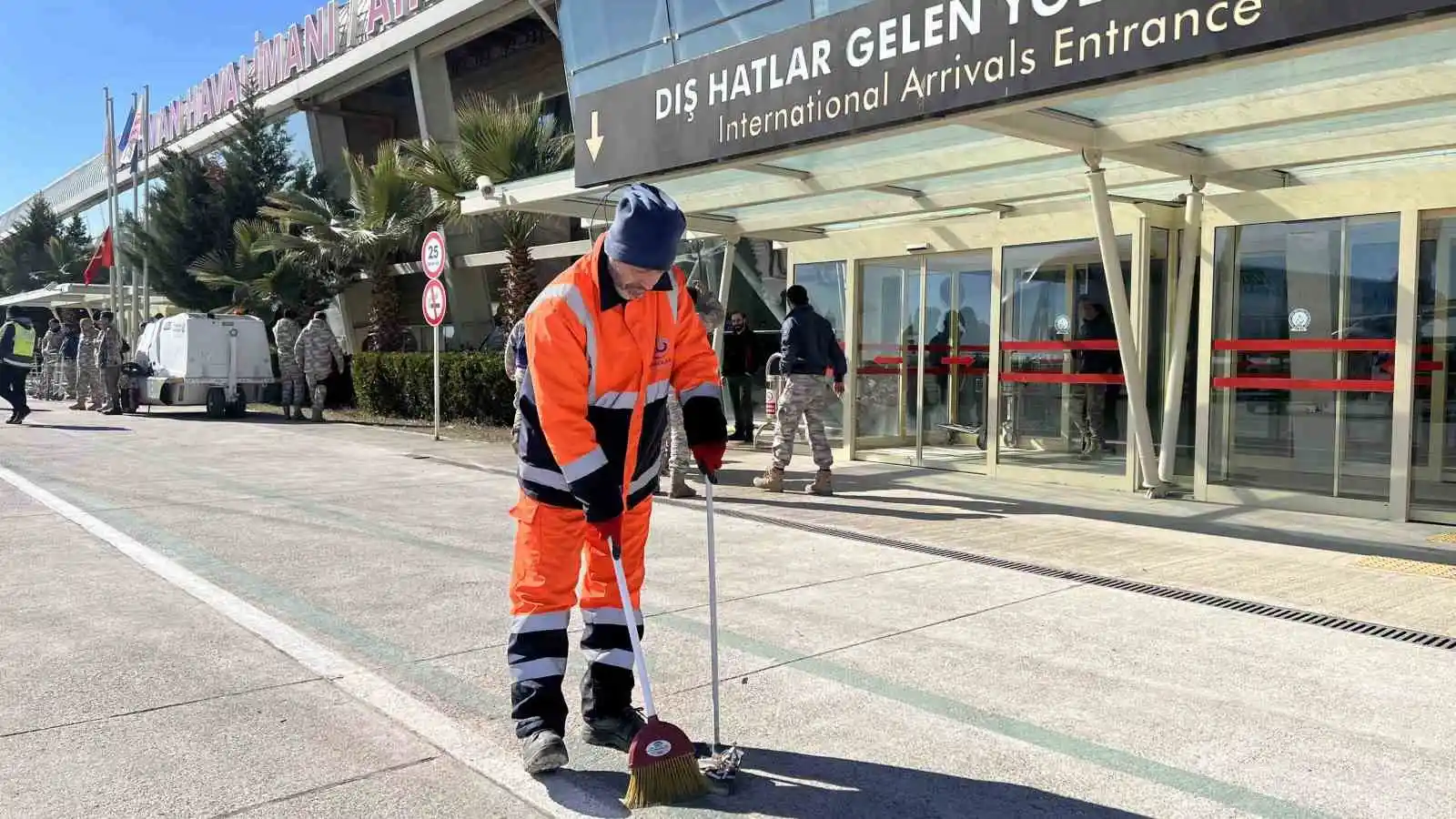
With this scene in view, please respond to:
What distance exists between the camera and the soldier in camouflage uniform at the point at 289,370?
17453 mm

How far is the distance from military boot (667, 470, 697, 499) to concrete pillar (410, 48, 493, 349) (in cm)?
1362

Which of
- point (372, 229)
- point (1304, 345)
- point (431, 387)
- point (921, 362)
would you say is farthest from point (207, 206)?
point (1304, 345)

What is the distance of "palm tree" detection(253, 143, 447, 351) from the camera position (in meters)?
19.9

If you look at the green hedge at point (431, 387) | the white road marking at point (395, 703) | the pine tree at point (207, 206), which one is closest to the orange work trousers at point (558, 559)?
the white road marking at point (395, 703)

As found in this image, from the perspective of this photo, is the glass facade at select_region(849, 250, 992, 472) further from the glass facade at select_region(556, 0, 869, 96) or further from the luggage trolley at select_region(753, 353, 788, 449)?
the glass facade at select_region(556, 0, 869, 96)

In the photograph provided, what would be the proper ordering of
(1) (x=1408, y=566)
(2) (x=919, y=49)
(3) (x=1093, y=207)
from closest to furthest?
(1) (x=1408, y=566)
(2) (x=919, y=49)
(3) (x=1093, y=207)

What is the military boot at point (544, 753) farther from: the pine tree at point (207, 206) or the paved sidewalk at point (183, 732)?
the pine tree at point (207, 206)

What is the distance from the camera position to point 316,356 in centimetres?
1700

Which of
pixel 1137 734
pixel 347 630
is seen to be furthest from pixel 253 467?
pixel 1137 734

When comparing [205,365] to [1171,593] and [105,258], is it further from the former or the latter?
[1171,593]

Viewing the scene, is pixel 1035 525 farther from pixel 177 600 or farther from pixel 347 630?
pixel 177 600

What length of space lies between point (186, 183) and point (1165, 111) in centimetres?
2492

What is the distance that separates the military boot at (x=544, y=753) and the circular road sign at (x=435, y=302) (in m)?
10.5

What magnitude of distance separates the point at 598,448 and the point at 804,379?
20.8 feet
